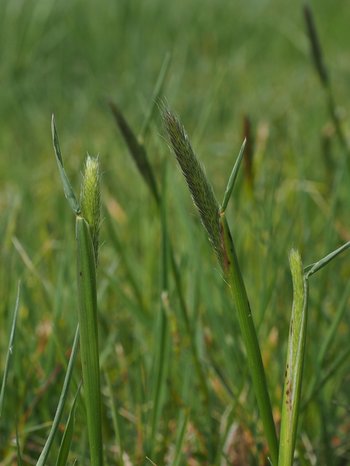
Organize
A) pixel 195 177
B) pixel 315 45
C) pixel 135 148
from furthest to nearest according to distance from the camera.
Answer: pixel 315 45 → pixel 135 148 → pixel 195 177

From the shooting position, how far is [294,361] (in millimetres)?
543

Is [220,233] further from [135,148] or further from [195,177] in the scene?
[135,148]

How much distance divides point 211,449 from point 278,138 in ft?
3.85

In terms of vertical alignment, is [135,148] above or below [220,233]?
below

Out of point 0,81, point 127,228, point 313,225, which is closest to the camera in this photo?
point 313,225

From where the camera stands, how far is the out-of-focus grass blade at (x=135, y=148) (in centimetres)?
85

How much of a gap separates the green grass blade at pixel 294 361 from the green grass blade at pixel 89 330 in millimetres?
132

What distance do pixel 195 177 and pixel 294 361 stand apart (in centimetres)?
15

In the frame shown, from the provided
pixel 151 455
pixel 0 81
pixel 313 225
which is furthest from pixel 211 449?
pixel 0 81

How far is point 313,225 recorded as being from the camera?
5.14 feet

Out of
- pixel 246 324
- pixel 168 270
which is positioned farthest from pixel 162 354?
pixel 246 324

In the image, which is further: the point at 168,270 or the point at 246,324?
the point at 168,270

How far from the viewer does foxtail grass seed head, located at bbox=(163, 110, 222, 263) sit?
514mm

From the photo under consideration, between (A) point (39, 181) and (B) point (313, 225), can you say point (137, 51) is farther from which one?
(B) point (313, 225)
